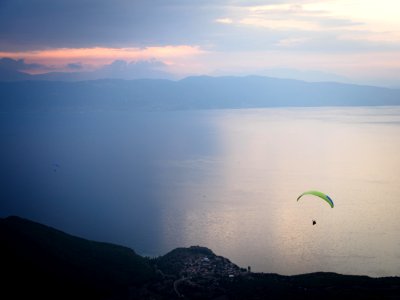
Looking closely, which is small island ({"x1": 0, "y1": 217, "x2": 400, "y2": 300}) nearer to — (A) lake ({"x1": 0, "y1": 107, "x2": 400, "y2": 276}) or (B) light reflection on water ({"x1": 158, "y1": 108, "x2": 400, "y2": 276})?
(A) lake ({"x1": 0, "y1": 107, "x2": 400, "y2": 276})

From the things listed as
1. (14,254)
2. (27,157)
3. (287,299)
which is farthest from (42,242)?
(27,157)

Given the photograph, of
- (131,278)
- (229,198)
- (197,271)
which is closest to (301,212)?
(229,198)

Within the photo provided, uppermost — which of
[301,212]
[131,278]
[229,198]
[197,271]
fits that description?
[229,198]

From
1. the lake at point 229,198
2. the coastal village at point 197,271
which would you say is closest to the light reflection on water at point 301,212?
the lake at point 229,198

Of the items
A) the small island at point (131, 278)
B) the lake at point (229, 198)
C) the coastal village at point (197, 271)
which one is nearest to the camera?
the small island at point (131, 278)

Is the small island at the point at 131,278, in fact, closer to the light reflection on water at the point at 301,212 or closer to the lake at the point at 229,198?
the lake at the point at 229,198

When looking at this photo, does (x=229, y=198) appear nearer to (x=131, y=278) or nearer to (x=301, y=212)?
(x=301, y=212)
